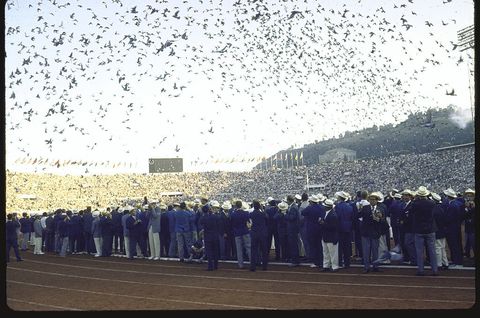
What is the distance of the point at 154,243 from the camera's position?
66.6 ft

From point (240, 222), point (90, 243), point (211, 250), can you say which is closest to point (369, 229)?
point (240, 222)

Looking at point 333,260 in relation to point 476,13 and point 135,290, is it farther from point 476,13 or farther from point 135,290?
point 476,13

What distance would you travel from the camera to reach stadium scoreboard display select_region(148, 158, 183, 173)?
9488cm

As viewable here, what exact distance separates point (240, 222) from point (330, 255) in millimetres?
2871

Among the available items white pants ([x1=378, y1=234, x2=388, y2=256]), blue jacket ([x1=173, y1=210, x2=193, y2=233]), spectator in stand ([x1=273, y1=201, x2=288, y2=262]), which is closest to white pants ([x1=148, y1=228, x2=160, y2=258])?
blue jacket ([x1=173, y1=210, x2=193, y2=233])

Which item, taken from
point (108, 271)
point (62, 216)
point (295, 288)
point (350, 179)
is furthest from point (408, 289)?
point (350, 179)

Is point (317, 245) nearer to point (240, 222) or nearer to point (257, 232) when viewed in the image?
point (257, 232)

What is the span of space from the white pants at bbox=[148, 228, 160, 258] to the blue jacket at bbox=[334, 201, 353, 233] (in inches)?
290

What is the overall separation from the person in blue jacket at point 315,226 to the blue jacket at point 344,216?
50cm

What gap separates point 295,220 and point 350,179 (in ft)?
162

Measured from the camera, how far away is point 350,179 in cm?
6475

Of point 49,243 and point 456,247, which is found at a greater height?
point 456,247

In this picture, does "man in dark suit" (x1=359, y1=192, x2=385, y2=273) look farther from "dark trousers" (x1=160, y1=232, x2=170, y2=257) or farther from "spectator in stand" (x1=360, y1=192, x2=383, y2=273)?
"dark trousers" (x1=160, y1=232, x2=170, y2=257)
